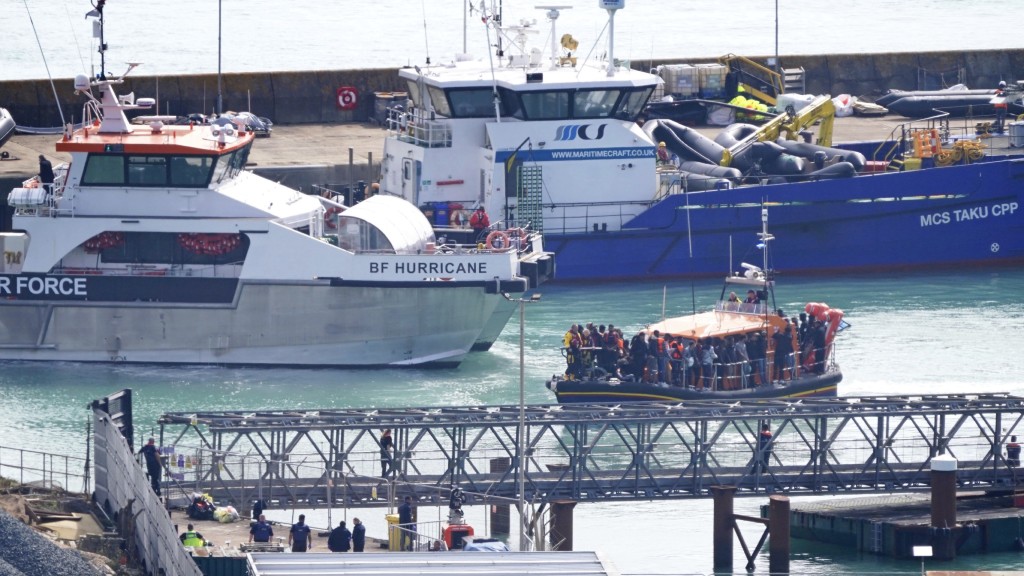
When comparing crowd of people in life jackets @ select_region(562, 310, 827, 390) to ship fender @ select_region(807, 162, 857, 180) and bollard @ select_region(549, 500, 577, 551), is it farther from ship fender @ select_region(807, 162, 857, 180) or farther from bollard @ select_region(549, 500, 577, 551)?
ship fender @ select_region(807, 162, 857, 180)

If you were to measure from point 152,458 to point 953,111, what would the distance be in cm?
3329

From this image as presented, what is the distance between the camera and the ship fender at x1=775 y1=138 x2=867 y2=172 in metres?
44.7

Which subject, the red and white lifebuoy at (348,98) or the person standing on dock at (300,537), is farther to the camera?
the red and white lifebuoy at (348,98)

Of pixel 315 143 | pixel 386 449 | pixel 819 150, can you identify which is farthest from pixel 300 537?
pixel 315 143

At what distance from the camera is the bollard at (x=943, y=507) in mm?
25062

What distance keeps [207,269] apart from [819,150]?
16230 mm

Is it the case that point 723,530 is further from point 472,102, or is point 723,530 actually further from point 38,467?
point 472,102

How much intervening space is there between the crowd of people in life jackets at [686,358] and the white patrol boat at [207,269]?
12.9 feet

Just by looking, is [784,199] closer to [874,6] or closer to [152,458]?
[152,458]

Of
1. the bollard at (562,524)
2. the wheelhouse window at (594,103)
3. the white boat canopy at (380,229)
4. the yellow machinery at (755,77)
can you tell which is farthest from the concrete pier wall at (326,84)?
the bollard at (562,524)

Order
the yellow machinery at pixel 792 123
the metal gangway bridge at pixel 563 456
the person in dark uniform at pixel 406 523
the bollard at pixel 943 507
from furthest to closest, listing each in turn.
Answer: the yellow machinery at pixel 792 123, the bollard at pixel 943 507, the metal gangway bridge at pixel 563 456, the person in dark uniform at pixel 406 523

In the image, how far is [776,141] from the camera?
151 feet

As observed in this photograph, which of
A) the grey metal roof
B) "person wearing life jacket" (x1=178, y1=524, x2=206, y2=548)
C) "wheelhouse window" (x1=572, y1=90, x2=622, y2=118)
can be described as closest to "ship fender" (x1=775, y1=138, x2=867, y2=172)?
"wheelhouse window" (x1=572, y1=90, x2=622, y2=118)

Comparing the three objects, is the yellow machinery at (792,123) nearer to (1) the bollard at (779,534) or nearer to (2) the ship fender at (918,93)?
(2) the ship fender at (918,93)
